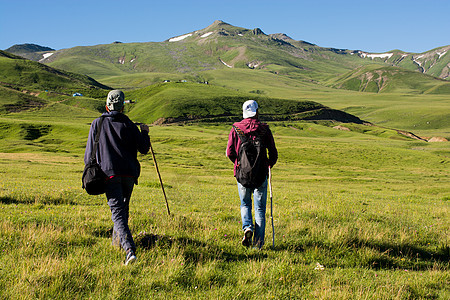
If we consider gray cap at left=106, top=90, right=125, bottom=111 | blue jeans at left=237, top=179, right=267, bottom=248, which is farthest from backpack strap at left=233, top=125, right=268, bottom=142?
gray cap at left=106, top=90, right=125, bottom=111

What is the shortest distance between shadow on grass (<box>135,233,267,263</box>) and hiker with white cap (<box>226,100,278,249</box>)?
467 millimetres

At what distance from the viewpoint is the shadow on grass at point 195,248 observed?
685 centimetres

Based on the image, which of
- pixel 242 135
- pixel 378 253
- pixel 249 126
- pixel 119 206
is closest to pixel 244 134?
pixel 242 135

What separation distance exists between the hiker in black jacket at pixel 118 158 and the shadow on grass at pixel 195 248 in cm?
63

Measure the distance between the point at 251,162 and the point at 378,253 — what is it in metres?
3.72

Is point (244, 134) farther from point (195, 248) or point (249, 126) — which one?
point (195, 248)

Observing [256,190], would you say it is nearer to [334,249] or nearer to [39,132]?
[334,249]

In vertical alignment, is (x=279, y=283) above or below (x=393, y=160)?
above

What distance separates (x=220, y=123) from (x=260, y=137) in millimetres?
167532

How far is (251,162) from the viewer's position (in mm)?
7625

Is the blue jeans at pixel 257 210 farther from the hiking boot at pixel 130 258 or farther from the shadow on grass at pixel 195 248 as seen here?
the hiking boot at pixel 130 258

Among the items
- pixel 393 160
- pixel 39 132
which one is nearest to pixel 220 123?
pixel 39 132

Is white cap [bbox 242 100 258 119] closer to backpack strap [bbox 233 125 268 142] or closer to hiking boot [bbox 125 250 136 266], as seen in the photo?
backpack strap [bbox 233 125 268 142]

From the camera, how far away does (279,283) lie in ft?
19.3
